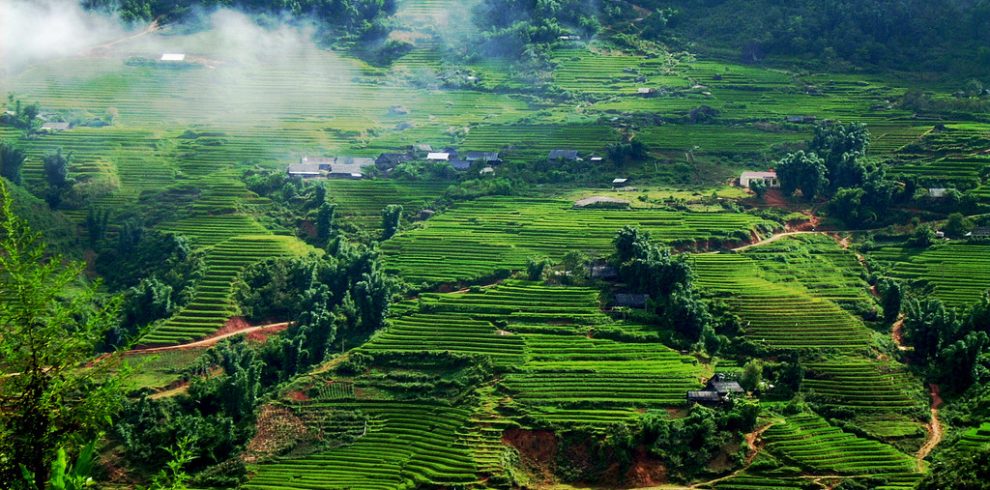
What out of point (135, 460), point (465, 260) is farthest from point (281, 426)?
point (465, 260)

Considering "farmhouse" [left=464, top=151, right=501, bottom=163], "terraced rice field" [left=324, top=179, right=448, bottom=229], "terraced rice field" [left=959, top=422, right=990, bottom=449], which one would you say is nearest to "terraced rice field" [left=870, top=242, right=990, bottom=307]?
"terraced rice field" [left=959, top=422, right=990, bottom=449]

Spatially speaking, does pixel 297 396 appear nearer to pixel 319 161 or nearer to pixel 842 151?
pixel 319 161

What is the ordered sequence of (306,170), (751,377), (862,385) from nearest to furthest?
(751,377) < (862,385) < (306,170)

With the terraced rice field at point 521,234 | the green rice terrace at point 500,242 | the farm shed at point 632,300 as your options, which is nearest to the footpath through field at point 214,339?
the green rice terrace at point 500,242

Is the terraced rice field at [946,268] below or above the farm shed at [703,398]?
above

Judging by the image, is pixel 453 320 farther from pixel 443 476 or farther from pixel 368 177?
pixel 368 177

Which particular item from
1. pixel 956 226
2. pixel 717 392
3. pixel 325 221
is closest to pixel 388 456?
pixel 717 392

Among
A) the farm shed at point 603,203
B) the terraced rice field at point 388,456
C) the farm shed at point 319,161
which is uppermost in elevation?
the farm shed at point 319,161

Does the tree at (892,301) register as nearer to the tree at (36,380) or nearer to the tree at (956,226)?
the tree at (956,226)
